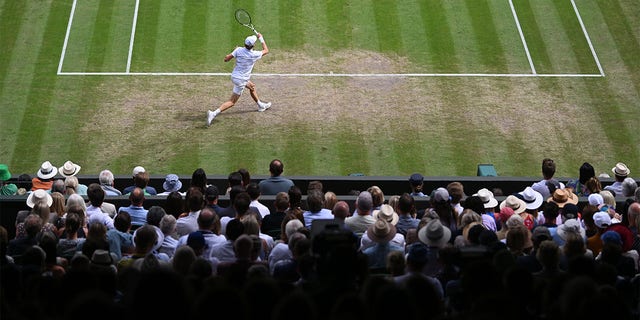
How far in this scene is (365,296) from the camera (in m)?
7.75

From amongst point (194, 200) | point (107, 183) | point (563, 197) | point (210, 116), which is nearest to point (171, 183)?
point (107, 183)

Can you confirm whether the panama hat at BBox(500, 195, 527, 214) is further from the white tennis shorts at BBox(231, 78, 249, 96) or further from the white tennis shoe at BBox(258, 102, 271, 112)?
the white tennis shoe at BBox(258, 102, 271, 112)

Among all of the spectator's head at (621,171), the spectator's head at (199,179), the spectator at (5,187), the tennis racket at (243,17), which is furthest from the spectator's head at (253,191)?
the tennis racket at (243,17)

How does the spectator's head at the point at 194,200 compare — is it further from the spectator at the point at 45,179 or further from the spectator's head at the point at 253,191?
the spectator at the point at 45,179

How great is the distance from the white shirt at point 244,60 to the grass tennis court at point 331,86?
42.6 inches

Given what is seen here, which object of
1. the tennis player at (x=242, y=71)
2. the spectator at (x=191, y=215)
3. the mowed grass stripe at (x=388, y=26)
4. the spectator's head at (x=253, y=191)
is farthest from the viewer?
the mowed grass stripe at (x=388, y=26)

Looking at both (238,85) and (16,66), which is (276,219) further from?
(16,66)

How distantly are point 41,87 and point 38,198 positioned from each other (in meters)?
8.67

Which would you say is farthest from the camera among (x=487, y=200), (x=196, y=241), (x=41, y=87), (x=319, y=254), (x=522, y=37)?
(x=522, y=37)

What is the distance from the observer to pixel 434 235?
39.4ft

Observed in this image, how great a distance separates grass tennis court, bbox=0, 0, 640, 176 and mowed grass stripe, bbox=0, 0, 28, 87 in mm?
44

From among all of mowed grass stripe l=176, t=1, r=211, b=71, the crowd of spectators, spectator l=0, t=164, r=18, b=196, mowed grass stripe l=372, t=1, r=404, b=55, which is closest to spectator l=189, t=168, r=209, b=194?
the crowd of spectators

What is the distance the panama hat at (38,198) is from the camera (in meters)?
14.0

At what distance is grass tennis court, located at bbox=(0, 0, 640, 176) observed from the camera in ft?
66.7
